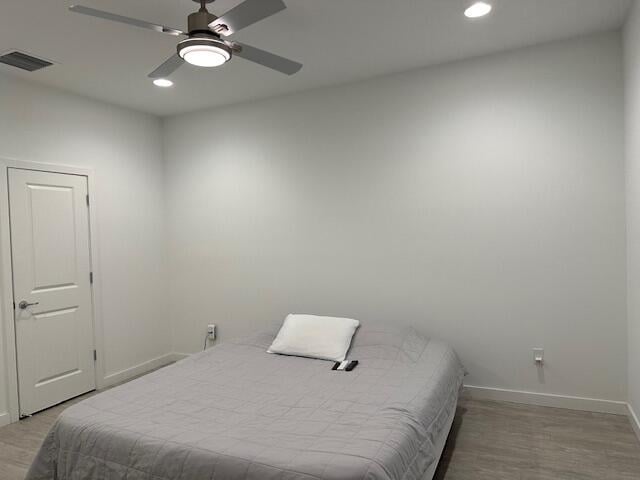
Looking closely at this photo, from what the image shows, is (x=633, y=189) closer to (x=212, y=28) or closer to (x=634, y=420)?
(x=634, y=420)

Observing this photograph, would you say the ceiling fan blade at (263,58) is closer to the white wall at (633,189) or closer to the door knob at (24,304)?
the white wall at (633,189)

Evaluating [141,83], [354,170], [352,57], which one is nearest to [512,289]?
[354,170]

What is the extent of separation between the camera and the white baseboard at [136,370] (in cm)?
421

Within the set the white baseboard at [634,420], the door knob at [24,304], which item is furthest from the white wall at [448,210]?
the door knob at [24,304]

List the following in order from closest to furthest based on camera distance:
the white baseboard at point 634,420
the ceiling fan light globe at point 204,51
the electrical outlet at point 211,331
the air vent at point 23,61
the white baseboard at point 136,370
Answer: the ceiling fan light globe at point 204,51 → the white baseboard at point 634,420 → the air vent at point 23,61 → the white baseboard at point 136,370 → the electrical outlet at point 211,331

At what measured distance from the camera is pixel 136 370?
4.48 metres

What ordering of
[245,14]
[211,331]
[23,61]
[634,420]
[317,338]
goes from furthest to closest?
[211,331] → [317,338] → [23,61] → [634,420] → [245,14]

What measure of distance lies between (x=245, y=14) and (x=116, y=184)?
293cm

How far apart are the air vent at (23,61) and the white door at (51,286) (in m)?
0.79

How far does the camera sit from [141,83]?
375 cm

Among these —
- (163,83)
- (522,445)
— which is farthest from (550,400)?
(163,83)

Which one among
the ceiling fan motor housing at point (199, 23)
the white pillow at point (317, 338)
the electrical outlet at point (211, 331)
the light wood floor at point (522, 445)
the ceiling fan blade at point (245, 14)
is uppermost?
the ceiling fan motor housing at point (199, 23)

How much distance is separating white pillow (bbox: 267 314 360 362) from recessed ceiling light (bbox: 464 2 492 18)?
2338 mm

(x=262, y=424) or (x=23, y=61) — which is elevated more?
(x=23, y=61)
